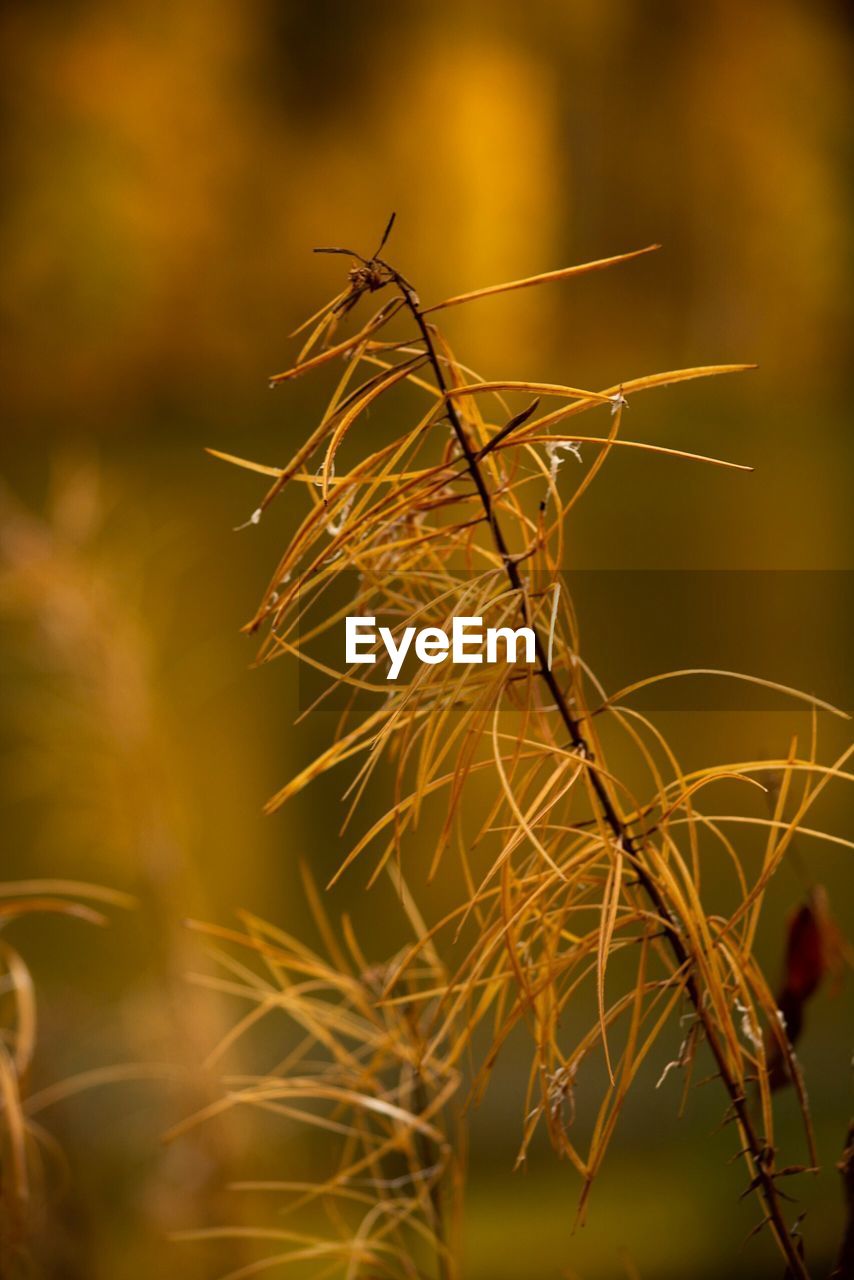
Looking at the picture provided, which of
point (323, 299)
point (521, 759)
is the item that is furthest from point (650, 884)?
point (323, 299)

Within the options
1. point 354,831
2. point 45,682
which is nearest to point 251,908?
point 354,831

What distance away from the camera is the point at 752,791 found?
2.67 feet

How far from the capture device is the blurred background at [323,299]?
32.4 inches

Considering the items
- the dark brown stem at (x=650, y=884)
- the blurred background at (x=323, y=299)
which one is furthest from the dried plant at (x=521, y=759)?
the blurred background at (x=323, y=299)

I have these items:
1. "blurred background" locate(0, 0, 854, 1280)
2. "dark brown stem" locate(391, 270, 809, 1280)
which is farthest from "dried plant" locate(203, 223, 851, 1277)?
"blurred background" locate(0, 0, 854, 1280)

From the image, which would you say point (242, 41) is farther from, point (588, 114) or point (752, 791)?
point (752, 791)

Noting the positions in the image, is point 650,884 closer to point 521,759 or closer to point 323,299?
point 521,759

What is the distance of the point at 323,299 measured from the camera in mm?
851

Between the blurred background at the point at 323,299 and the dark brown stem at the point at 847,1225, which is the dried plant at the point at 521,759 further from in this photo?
the blurred background at the point at 323,299

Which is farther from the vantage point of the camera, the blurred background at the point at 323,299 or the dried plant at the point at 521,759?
the blurred background at the point at 323,299

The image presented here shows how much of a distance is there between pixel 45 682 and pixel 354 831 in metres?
0.25

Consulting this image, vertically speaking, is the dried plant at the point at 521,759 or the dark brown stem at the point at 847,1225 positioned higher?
the dried plant at the point at 521,759

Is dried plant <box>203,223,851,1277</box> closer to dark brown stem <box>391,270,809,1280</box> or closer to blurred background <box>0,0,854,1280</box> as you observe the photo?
dark brown stem <box>391,270,809,1280</box>

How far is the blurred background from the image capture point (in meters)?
0.82
